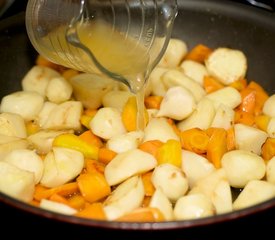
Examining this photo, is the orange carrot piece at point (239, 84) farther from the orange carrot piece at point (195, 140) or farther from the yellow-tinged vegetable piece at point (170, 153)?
the yellow-tinged vegetable piece at point (170, 153)

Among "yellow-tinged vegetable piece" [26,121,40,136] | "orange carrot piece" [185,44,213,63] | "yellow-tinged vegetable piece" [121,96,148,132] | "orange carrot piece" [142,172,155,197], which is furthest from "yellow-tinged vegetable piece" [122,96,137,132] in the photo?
"orange carrot piece" [185,44,213,63]

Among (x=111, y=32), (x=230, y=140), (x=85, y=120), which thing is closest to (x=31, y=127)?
(x=85, y=120)

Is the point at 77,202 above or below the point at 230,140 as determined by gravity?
below

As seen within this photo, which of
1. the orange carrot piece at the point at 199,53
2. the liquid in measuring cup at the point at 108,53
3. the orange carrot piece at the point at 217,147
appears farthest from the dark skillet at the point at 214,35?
the orange carrot piece at the point at 217,147

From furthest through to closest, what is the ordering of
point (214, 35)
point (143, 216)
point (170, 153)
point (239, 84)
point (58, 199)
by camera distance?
point (214, 35) < point (239, 84) < point (170, 153) < point (58, 199) < point (143, 216)

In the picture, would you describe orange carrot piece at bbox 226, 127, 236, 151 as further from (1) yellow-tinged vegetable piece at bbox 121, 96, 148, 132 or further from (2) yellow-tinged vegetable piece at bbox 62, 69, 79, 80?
(2) yellow-tinged vegetable piece at bbox 62, 69, 79, 80

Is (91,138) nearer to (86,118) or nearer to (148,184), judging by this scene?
(86,118)

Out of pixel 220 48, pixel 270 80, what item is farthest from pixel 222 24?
pixel 270 80
